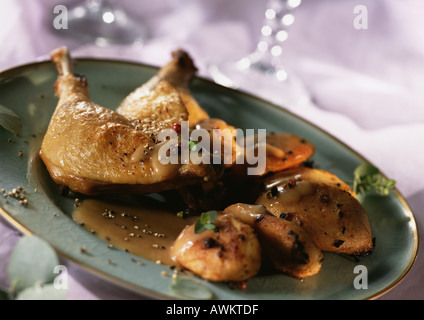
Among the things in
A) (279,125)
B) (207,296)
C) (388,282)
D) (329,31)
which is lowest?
(388,282)

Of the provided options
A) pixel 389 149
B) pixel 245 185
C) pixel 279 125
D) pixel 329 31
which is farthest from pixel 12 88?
pixel 329 31

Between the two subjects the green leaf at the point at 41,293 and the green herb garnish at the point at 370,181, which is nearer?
the green leaf at the point at 41,293

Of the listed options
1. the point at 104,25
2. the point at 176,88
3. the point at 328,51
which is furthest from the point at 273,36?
the point at 176,88

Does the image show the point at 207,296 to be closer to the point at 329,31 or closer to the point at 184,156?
the point at 184,156

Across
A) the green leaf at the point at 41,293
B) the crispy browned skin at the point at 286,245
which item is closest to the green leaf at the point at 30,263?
the green leaf at the point at 41,293

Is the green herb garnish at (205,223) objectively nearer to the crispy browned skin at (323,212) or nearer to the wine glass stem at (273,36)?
the crispy browned skin at (323,212)

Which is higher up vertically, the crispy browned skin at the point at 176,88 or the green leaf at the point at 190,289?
the crispy browned skin at the point at 176,88
